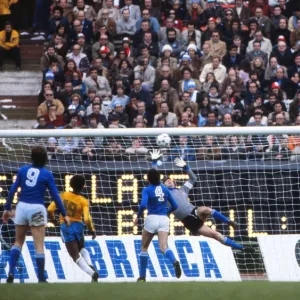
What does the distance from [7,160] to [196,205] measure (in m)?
2.97

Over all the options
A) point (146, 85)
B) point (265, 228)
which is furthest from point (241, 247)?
point (146, 85)

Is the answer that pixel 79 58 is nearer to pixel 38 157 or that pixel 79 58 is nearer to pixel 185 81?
pixel 185 81

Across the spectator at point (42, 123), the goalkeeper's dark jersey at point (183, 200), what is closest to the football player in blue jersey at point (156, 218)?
the goalkeeper's dark jersey at point (183, 200)

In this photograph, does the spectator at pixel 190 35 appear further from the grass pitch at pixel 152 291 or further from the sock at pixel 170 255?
the grass pitch at pixel 152 291

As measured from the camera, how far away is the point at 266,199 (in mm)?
21141

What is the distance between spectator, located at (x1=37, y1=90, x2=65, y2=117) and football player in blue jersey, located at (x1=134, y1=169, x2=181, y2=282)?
544cm

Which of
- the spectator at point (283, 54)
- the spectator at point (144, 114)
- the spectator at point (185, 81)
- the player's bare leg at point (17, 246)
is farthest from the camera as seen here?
the spectator at point (283, 54)

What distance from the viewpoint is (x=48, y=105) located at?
25078 mm

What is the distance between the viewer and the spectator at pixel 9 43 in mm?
27516

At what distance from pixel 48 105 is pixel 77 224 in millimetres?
5844

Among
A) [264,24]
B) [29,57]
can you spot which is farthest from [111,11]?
[264,24]

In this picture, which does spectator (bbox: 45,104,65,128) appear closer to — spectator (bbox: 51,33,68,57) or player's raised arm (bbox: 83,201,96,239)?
spectator (bbox: 51,33,68,57)

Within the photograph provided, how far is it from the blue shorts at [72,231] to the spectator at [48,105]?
18.1ft

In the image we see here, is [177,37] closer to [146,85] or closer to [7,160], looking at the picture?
[146,85]
